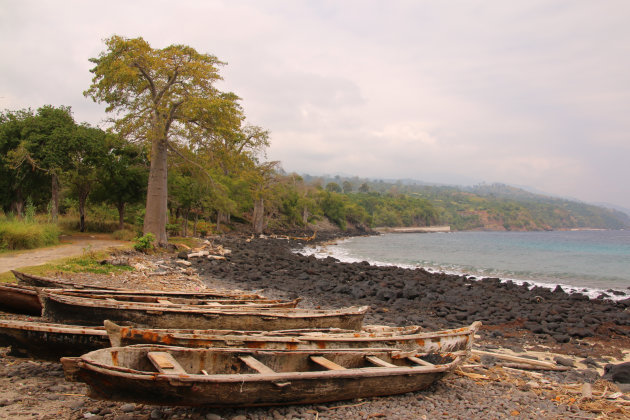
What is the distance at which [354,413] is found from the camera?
490 cm

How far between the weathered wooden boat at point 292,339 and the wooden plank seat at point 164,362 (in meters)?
0.53

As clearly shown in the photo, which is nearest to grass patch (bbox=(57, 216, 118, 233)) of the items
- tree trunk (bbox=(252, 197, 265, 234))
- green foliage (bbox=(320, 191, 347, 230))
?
tree trunk (bbox=(252, 197, 265, 234))

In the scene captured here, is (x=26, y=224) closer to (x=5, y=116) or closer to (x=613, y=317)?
(x=5, y=116)

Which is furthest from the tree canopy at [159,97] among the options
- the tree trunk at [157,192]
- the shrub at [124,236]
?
the shrub at [124,236]

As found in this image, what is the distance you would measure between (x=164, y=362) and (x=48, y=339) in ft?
6.82

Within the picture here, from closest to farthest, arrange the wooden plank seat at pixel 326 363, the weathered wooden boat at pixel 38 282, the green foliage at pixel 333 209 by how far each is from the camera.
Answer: the wooden plank seat at pixel 326 363 → the weathered wooden boat at pixel 38 282 → the green foliage at pixel 333 209

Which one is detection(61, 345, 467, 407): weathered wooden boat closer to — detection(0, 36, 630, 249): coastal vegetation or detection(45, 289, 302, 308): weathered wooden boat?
detection(45, 289, 302, 308): weathered wooden boat

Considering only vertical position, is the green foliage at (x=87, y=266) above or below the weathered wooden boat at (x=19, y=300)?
below

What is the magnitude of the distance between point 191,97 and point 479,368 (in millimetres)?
16705

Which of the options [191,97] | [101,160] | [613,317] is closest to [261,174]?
[101,160]

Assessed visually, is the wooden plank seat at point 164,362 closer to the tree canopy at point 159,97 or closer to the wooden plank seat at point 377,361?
the wooden plank seat at point 377,361

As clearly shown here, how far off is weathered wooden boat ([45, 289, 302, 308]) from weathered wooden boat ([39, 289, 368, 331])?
469mm

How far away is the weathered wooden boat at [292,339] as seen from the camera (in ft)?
15.8

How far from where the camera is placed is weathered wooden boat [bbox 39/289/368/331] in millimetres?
6238
